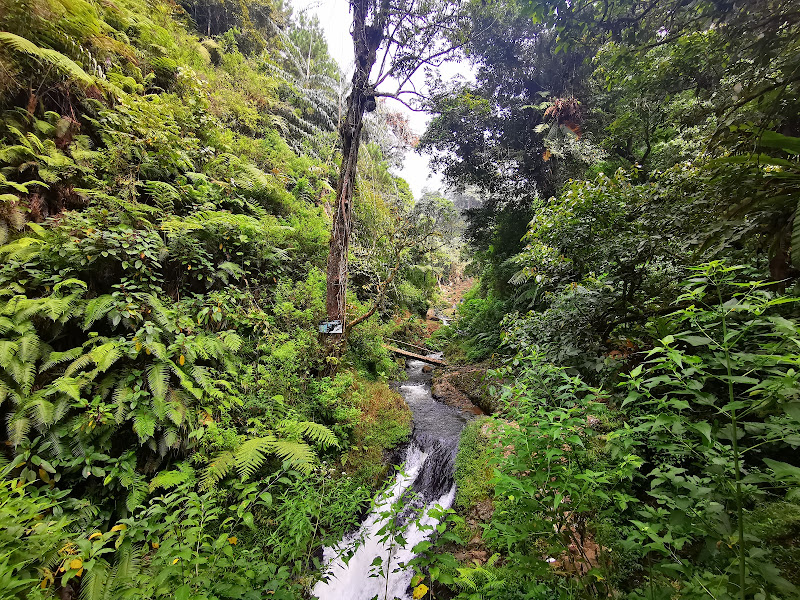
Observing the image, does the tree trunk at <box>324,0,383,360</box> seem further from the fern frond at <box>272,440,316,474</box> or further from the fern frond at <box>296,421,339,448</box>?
the fern frond at <box>272,440,316,474</box>

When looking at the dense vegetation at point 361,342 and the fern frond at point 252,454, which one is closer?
the dense vegetation at point 361,342

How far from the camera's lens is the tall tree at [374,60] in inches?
204

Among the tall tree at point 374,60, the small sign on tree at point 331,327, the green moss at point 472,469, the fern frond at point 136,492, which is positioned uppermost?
the tall tree at point 374,60

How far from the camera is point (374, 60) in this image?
530 centimetres

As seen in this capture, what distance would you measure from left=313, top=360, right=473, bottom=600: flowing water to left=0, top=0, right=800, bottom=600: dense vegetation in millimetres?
294

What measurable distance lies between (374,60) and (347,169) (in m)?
1.95

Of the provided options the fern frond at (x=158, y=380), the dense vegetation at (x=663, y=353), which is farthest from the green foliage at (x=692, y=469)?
the fern frond at (x=158, y=380)

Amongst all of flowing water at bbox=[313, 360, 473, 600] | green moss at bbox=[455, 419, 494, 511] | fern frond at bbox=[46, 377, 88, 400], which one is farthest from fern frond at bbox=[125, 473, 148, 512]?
green moss at bbox=[455, 419, 494, 511]

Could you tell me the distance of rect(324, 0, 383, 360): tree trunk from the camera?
5.19 m

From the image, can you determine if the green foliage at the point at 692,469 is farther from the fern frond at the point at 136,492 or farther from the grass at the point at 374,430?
the fern frond at the point at 136,492

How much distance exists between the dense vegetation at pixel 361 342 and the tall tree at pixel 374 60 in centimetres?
5

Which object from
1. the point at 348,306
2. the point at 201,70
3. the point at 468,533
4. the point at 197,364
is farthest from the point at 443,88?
the point at 468,533

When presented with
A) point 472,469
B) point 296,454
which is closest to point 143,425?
point 296,454

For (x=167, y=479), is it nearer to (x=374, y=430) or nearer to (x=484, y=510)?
(x=374, y=430)
